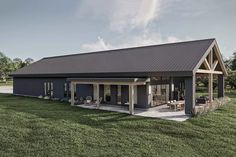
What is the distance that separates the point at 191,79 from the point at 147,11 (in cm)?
765

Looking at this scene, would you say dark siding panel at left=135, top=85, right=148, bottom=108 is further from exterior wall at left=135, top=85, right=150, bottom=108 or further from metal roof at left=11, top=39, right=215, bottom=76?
metal roof at left=11, top=39, right=215, bottom=76

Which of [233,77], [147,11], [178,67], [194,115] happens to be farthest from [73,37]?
[233,77]

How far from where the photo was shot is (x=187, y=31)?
21266 millimetres

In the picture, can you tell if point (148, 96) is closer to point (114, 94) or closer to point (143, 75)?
point (143, 75)

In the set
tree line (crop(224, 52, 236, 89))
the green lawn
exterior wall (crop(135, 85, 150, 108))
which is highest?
tree line (crop(224, 52, 236, 89))

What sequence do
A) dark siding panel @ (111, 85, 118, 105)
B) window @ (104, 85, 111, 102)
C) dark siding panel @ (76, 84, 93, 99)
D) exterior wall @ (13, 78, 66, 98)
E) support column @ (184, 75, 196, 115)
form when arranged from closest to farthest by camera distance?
1. support column @ (184, 75, 196, 115)
2. dark siding panel @ (111, 85, 118, 105)
3. window @ (104, 85, 111, 102)
4. dark siding panel @ (76, 84, 93, 99)
5. exterior wall @ (13, 78, 66, 98)

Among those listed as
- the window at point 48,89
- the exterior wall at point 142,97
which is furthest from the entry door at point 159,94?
the window at point 48,89

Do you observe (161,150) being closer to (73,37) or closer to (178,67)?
(178,67)

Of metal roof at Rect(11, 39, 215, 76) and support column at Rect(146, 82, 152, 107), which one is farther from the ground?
metal roof at Rect(11, 39, 215, 76)

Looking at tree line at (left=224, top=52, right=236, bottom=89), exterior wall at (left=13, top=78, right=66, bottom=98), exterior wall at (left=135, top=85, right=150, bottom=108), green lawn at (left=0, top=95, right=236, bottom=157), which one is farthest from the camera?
tree line at (left=224, top=52, right=236, bottom=89)

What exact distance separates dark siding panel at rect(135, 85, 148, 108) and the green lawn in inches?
110

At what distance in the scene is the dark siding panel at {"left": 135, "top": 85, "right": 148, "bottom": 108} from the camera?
14473mm

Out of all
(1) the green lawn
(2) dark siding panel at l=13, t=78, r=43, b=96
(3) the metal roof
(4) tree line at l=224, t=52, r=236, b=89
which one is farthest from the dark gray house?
(4) tree line at l=224, t=52, r=236, b=89

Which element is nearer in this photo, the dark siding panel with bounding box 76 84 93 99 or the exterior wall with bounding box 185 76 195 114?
the exterior wall with bounding box 185 76 195 114
